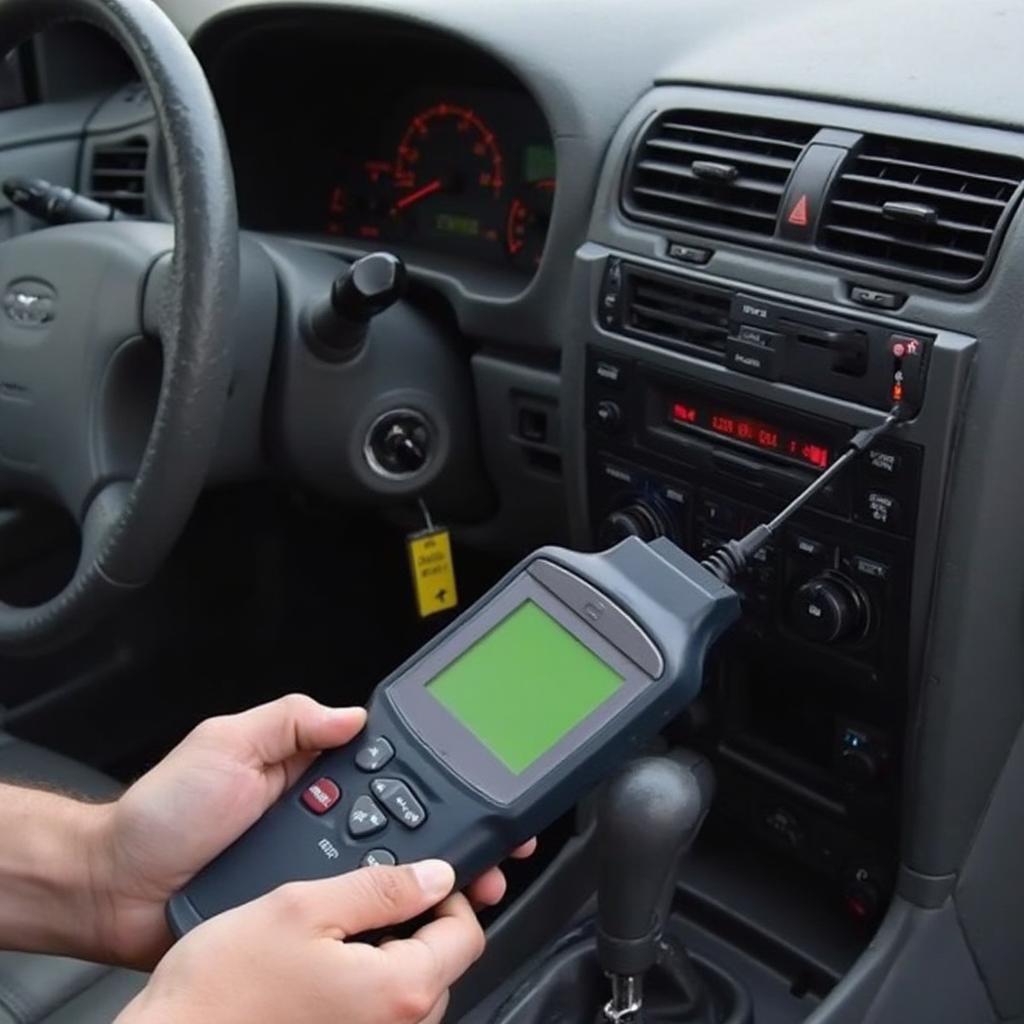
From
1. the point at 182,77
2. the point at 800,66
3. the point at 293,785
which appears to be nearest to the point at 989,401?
the point at 800,66

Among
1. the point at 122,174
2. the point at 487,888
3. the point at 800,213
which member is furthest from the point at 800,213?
the point at 122,174

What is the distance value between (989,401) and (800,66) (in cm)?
34

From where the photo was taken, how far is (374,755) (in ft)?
2.80

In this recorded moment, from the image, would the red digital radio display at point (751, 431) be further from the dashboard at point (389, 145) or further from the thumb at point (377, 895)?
the thumb at point (377, 895)

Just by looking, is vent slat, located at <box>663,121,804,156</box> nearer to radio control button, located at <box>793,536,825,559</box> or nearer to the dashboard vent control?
radio control button, located at <box>793,536,825,559</box>

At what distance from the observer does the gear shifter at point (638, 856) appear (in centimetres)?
99

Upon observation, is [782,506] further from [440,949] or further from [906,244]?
[440,949]

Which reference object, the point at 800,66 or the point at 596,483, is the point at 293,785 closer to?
the point at 596,483

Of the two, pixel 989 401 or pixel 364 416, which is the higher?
pixel 989 401

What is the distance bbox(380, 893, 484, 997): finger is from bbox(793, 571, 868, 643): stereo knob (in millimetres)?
400

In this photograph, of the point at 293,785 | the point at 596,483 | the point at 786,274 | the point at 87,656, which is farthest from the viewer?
the point at 87,656

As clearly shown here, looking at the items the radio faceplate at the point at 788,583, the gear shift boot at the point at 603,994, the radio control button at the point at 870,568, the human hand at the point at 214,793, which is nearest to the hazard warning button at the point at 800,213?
the radio faceplate at the point at 788,583

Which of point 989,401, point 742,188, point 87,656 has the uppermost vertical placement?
point 742,188

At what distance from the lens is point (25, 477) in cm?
135
